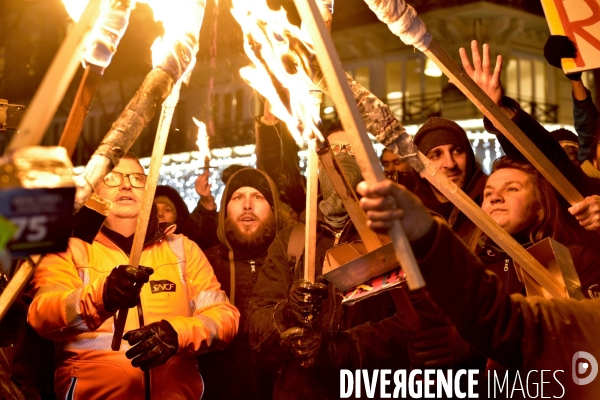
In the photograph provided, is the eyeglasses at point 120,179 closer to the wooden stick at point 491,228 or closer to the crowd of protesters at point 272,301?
the crowd of protesters at point 272,301

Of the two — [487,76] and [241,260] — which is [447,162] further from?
[241,260]

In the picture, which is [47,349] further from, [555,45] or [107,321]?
[555,45]

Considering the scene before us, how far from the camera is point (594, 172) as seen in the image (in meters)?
4.47

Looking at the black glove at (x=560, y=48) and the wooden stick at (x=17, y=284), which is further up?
the black glove at (x=560, y=48)

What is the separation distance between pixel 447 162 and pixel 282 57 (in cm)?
179

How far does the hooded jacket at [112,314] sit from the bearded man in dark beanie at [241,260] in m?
0.50

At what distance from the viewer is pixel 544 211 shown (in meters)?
3.75

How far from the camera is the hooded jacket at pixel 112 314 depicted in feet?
12.1

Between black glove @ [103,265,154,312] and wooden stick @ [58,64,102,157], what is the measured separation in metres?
0.95

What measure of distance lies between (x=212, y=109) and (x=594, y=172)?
20.7 m

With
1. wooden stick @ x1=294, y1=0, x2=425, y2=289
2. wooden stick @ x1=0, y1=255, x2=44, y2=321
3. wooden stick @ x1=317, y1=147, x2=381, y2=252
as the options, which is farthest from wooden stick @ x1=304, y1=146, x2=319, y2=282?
wooden stick @ x1=0, y1=255, x2=44, y2=321

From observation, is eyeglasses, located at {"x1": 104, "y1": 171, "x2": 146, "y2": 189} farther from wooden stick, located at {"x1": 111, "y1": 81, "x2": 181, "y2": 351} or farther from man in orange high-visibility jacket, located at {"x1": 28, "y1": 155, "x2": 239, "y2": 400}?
wooden stick, located at {"x1": 111, "y1": 81, "x2": 181, "y2": 351}

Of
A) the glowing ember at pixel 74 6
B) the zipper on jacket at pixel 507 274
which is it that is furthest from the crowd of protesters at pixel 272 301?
the glowing ember at pixel 74 6

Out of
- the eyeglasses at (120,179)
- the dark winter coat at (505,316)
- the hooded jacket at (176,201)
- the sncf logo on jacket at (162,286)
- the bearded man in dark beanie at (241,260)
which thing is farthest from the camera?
the hooded jacket at (176,201)
